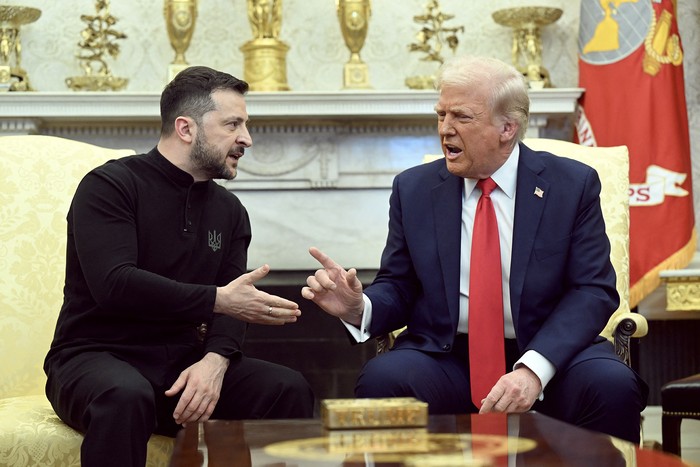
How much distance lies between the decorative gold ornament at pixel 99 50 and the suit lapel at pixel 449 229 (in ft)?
7.65

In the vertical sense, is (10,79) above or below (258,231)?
above

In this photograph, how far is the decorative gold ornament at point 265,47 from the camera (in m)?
4.91

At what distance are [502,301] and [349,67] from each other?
91.0 inches

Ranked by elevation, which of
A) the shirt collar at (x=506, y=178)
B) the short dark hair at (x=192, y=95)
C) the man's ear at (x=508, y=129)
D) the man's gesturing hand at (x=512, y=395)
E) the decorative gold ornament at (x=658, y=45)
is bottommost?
the man's gesturing hand at (x=512, y=395)

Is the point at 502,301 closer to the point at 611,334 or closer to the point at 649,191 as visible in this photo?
the point at 611,334

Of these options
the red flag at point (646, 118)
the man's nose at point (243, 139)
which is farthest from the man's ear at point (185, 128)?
the red flag at point (646, 118)

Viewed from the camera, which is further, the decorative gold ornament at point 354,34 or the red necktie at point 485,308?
the decorative gold ornament at point 354,34

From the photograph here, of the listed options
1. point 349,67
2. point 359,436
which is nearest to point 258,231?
point 349,67

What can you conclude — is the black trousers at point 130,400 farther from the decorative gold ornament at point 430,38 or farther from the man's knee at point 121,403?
the decorative gold ornament at point 430,38

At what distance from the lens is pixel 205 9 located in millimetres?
5191

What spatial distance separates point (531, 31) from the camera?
4.98 metres

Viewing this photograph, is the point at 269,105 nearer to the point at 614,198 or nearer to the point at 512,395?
the point at 614,198

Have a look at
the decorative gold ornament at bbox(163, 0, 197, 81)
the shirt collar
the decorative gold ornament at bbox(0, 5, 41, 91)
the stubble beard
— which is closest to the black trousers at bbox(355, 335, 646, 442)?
the shirt collar

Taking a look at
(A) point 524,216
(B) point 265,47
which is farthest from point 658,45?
(A) point 524,216
